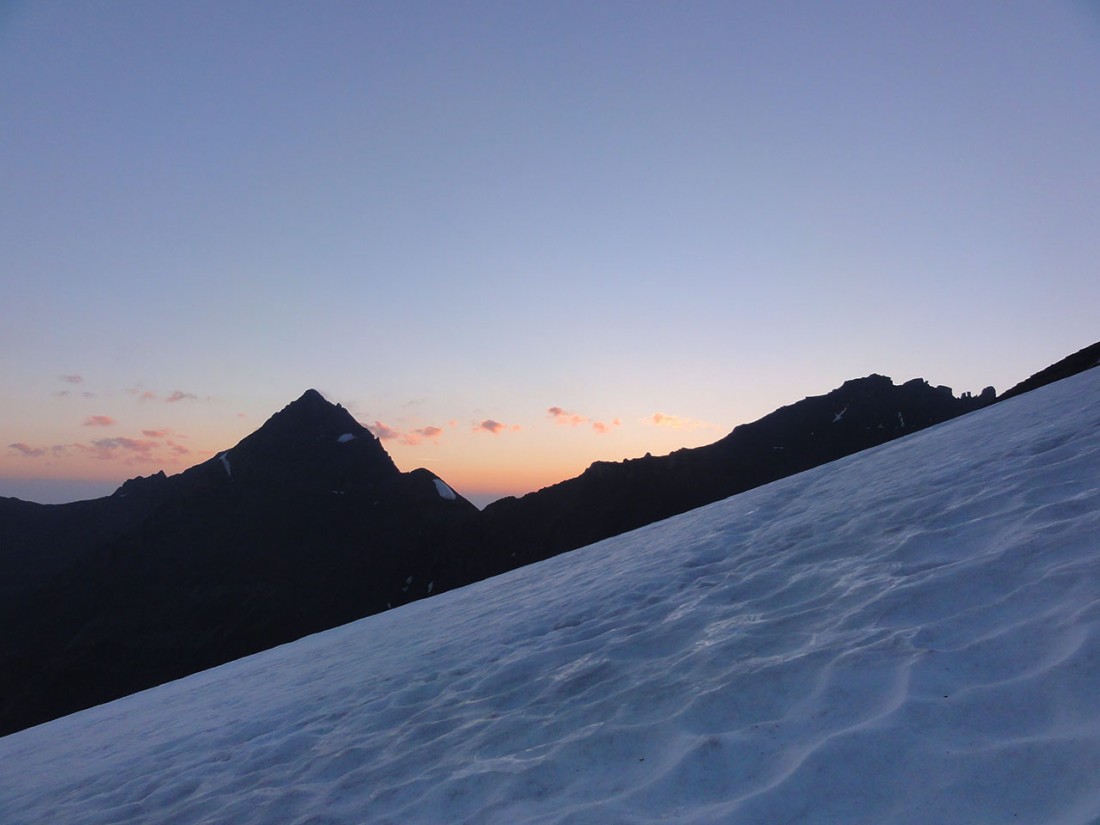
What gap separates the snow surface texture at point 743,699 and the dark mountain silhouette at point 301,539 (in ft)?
159

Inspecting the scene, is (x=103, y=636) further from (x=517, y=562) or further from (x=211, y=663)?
(x=517, y=562)

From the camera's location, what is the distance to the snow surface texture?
2896 millimetres

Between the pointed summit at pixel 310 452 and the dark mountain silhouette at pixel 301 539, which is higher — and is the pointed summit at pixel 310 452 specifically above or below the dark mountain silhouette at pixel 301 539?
above

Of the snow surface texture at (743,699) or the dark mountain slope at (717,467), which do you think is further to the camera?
the dark mountain slope at (717,467)

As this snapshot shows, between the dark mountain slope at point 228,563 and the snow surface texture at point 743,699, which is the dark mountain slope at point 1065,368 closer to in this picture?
the snow surface texture at point 743,699

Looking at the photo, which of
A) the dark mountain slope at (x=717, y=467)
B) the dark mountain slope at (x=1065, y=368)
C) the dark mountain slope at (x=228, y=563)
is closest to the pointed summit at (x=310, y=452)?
the dark mountain slope at (x=228, y=563)

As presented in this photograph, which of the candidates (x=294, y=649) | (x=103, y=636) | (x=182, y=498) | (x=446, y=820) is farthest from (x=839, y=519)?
(x=182, y=498)

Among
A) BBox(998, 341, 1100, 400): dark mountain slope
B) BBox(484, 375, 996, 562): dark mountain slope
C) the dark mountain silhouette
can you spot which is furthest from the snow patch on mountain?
BBox(998, 341, 1100, 400): dark mountain slope

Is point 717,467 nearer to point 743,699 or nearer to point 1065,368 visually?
point 1065,368

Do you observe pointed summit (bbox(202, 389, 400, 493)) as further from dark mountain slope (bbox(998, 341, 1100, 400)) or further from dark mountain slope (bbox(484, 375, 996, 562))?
dark mountain slope (bbox(998, 341, 1100, 400))

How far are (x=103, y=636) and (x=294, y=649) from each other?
67.7 m

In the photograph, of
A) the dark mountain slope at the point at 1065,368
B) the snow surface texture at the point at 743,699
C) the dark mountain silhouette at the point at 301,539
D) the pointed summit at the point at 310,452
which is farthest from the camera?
the pointed summit at the point at 310,452

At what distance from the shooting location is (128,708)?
43.1 feet

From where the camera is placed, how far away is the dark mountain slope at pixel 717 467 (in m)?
59.4
